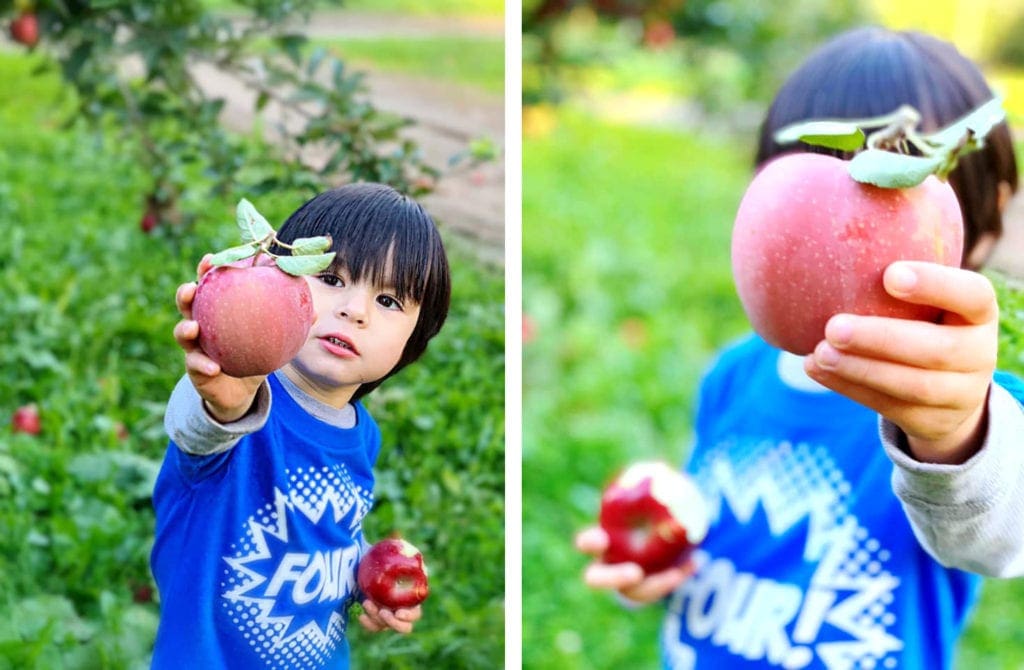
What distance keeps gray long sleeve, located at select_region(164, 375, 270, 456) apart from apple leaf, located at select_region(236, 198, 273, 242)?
12 cm

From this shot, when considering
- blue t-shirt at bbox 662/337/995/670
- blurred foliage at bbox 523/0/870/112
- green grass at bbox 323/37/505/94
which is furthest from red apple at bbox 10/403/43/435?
blurred foliage at bbox 523/0/870/112

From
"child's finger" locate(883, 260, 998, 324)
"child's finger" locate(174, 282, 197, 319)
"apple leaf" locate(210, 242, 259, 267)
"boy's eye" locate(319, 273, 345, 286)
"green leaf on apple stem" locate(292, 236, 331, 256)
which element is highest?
"child's finger" locate(883, 260, 998, 324)

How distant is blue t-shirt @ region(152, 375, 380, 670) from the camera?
958 mm

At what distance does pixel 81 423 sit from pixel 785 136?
1.02m

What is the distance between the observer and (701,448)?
1412 millimetres

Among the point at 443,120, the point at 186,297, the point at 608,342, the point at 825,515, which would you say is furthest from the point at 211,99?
the point at 608,342

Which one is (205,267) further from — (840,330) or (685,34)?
(685,34)

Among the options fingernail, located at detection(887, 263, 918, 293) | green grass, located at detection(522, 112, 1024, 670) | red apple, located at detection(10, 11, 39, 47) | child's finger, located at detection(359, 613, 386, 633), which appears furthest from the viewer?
green grass, located at detection(522, 112, 1024, 670)

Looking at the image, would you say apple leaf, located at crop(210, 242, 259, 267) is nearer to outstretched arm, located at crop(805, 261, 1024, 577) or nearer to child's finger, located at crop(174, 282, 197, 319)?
child's finger, located at crop(174, 282, 197, 319)

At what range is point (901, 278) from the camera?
73 cm

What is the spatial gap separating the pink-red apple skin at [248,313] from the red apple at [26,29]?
753 millimetres

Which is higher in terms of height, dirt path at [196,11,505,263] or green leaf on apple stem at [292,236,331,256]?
green leaf on apple stem at [292,236,331,256]

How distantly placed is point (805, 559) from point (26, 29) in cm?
109

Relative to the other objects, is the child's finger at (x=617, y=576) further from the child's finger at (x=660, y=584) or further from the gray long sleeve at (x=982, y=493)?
the gray long sleeve at (x=982, y=493)
